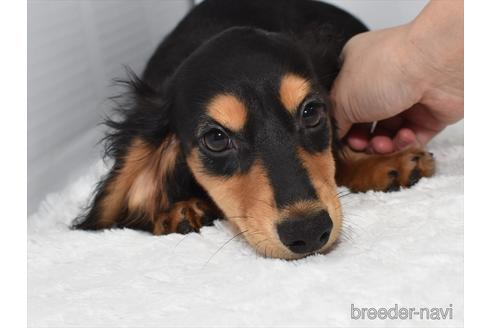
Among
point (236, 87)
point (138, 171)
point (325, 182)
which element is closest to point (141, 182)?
point (138, 171)

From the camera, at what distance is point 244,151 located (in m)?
1.58

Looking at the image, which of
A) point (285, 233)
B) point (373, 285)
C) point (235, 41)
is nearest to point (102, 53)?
point (235, 41)

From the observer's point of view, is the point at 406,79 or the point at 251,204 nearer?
the point at 251,204

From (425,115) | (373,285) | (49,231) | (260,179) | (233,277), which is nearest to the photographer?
(373,285)

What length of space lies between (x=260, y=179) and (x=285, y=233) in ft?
0.57

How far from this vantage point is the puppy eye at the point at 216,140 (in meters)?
1.61

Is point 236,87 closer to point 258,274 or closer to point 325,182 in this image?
point 325,182

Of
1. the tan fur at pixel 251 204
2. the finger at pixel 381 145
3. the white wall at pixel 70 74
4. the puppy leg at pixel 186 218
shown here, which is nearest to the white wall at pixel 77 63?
the white wall at pixel 70 74

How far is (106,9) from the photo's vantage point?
102 inches

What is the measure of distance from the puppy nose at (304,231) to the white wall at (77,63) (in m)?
1.09

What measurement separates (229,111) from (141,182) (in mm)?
445

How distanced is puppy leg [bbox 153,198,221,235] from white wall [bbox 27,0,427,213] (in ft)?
1.99

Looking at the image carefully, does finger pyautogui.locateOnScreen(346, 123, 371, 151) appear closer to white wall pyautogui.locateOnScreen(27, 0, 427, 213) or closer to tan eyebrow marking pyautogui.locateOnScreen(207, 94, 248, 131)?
tan eyebrow marking pyautogui.locateOnScreen(207, 94, 248, 131)
